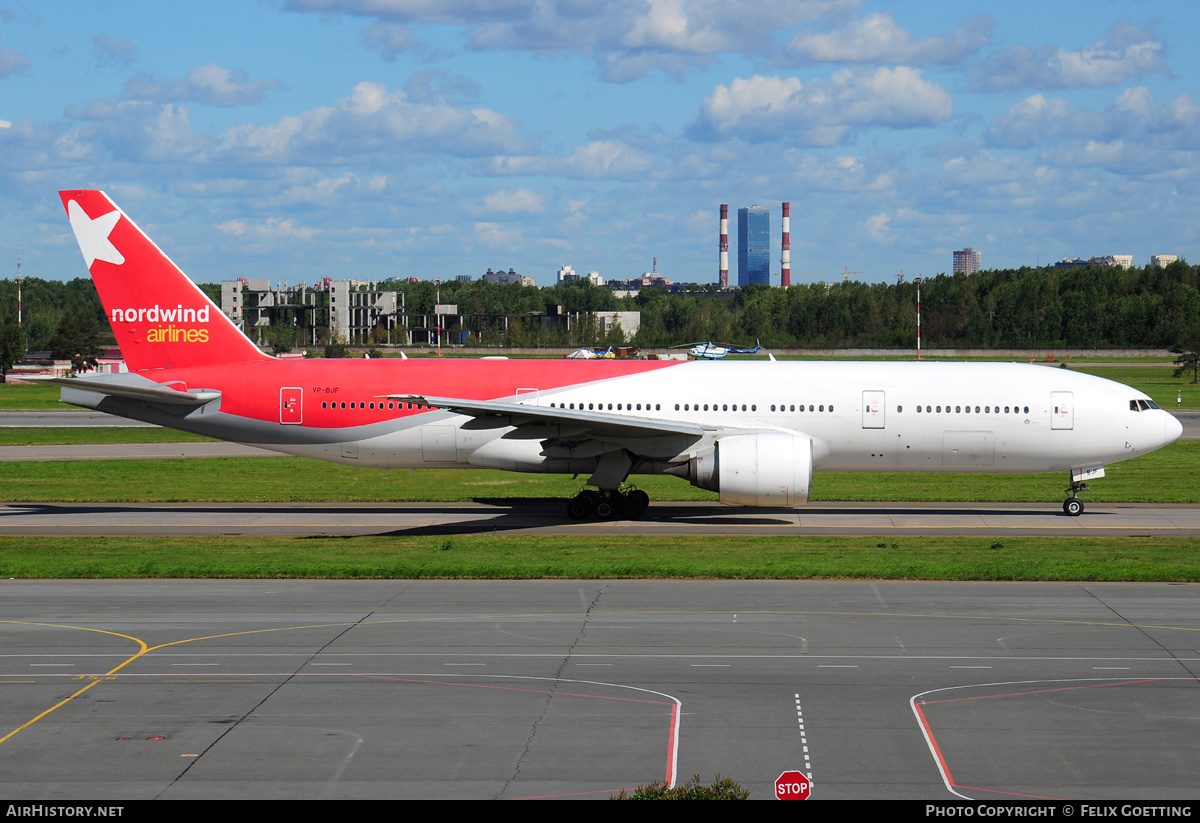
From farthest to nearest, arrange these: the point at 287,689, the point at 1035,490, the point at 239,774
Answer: the point at 1035,490, the point at 287,689, the point at 239,774

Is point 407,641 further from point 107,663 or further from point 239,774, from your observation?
point 239,774

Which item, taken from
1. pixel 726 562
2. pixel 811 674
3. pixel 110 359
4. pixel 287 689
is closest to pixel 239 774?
pixel 287 689

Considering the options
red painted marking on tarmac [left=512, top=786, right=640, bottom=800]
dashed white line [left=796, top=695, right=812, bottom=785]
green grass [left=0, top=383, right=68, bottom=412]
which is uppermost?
red painted marking on tarmac [left=512, top=786, right=640, bottom=800]

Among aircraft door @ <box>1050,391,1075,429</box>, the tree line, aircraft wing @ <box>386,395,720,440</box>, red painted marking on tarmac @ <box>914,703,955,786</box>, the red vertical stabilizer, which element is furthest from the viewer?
the tree line

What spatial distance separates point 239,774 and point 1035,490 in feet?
105

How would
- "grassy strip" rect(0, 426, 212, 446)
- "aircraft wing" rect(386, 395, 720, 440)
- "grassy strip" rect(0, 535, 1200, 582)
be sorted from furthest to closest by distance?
"grassy strip" rect(0, 426, 212, 446) < "aircraft wing" rect(386, 395, 720, 440) < "grassy strip" rect(0, 535, 1200, 582)

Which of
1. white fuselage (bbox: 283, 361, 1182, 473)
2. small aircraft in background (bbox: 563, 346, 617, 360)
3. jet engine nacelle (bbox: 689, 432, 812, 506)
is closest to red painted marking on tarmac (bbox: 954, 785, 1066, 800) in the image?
jet engine nacelle (bbox: 689, 432, 812, 506)

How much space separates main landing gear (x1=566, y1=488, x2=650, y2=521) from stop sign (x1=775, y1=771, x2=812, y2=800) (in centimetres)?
1998

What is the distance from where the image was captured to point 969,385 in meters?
32.0

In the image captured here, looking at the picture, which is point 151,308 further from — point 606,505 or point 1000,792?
point 1000,792

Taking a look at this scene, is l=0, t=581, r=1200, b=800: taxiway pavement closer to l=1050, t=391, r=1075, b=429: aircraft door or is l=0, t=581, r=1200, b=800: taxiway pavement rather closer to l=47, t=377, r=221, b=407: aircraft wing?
l=47, t=377, r=221, b=407: aircraft wing

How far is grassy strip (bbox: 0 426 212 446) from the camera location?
174ft

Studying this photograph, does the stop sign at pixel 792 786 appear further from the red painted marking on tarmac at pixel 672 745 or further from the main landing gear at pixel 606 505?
the main landing gear at pixel 606 505

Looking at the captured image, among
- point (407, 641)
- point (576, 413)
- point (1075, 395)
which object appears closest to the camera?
point (407, 641)
